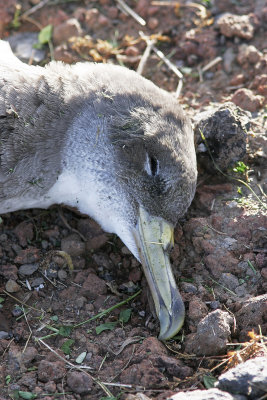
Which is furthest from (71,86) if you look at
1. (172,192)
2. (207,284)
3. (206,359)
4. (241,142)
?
(206,359)

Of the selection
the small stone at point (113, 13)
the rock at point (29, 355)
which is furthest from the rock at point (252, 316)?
the small stone at point (113, 13)

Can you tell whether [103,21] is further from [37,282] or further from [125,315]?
[125,315]

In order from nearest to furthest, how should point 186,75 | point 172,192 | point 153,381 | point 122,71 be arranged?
point 153,381 < point 172,192 < point 122,71 < point 186,75

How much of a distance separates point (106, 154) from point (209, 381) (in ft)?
5.44

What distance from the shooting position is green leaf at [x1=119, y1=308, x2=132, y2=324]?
4.08 meters

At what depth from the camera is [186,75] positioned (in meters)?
5.76

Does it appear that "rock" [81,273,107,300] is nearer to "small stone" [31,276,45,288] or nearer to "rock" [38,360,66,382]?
"small stone" [31,276,45,288]

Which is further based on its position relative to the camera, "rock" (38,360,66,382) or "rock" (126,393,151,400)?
"rock" (38,360,66,382)

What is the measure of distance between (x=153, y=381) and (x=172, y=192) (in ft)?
4.24

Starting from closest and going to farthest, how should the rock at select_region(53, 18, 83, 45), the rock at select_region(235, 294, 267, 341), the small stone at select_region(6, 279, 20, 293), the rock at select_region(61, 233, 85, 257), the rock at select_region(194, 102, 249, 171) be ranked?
the rock at select_region(235, 294, 267, 341)
the small stone at select_region(6, 279, 20, 293)
the rock at select_region(61, 233, 85, 257)
the rock at select_region(194, 102, 249, 171)
the rock at select_region(53, 18, 83, 45)

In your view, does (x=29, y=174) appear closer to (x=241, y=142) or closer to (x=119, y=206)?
(x=119, y=206)

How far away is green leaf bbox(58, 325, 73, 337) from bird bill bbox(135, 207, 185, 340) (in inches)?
23.1

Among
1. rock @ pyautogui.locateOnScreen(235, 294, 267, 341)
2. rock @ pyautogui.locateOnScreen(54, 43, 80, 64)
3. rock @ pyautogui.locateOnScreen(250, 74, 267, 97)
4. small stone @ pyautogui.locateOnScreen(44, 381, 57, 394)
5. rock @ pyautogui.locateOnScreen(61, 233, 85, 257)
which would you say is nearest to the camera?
small stone @ pyautogui.locateOnScreen(44, 381, 57, 394)

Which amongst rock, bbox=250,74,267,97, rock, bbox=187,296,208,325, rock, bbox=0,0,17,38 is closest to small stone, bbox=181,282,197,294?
rock, bbox=187,296,208,325
